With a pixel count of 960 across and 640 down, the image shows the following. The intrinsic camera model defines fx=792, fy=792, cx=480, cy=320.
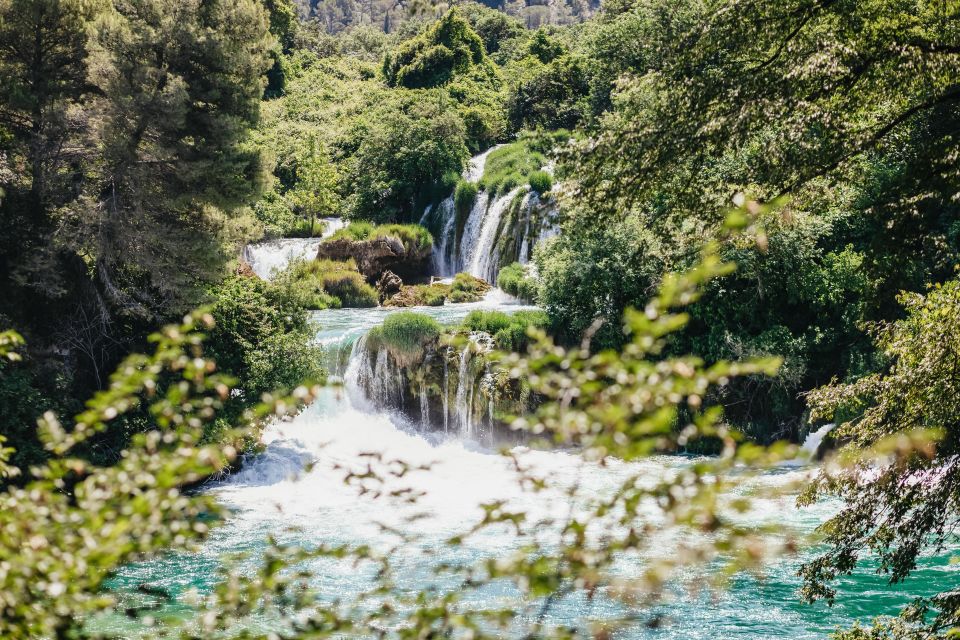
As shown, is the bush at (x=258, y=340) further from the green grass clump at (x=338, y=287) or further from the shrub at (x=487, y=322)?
the green grass clump at (x=338, y=287)

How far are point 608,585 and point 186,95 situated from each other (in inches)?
547

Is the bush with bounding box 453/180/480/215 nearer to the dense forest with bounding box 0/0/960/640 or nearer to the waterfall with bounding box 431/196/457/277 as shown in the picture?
the dense forest with bounding box 0/0/960/640

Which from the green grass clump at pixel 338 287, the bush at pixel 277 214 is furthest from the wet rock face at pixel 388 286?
the bush at pixel 277 214

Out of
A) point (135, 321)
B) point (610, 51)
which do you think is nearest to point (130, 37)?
point (135, 321)

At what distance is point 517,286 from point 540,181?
16.0 ft

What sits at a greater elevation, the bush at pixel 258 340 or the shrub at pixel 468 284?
the shrub at pixel 468 284

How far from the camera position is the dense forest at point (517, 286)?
7.68ft

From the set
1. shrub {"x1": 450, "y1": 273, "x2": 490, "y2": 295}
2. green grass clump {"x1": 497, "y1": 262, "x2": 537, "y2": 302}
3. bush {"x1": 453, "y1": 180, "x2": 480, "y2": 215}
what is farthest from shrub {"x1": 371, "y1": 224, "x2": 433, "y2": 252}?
green grass clump {"x1": 497, "y1": 262, "x2": 537, "y2": 302}

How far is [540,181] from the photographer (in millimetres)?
28812

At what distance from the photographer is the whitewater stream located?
909cm

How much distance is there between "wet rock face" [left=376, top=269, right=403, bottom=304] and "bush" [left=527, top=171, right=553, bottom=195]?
614 cm

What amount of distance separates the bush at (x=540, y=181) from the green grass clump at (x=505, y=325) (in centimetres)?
943

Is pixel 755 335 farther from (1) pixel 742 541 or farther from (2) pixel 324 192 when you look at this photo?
(2) pixel 324 192

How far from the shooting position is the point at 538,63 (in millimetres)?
43719
